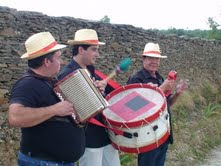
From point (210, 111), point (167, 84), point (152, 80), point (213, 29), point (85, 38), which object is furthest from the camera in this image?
point (213, 29)

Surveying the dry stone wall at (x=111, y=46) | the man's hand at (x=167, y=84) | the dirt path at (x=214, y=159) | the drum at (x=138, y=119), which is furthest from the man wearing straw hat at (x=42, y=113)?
the dirt path at (x=214, y=159)

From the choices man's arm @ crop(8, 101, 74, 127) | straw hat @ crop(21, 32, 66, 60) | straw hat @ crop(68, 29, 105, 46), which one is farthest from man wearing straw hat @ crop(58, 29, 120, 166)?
man's arm @ crop(8, 101, 74, 127)

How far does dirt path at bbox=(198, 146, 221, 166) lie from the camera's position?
23.7ft

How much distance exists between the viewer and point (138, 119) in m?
3.60

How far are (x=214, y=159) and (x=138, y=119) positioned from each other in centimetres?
448

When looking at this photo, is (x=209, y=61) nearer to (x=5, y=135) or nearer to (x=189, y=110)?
(x=189, y=110)

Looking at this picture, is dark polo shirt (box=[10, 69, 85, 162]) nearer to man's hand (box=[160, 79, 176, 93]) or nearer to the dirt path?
man's hand (box=[160, 79, 176, 93])

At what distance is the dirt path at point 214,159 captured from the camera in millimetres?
7228

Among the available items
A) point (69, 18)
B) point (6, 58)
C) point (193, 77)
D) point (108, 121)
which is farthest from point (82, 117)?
point (193, 77)

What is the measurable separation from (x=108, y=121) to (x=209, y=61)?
1215cm

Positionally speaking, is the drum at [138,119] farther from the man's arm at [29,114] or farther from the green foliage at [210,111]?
the green foliage at [210,111]

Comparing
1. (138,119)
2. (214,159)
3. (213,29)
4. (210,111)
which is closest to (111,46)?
(214,159)

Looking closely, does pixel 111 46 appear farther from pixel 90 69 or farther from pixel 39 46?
pixel 39 46

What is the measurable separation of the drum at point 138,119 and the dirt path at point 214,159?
12.3 ft
